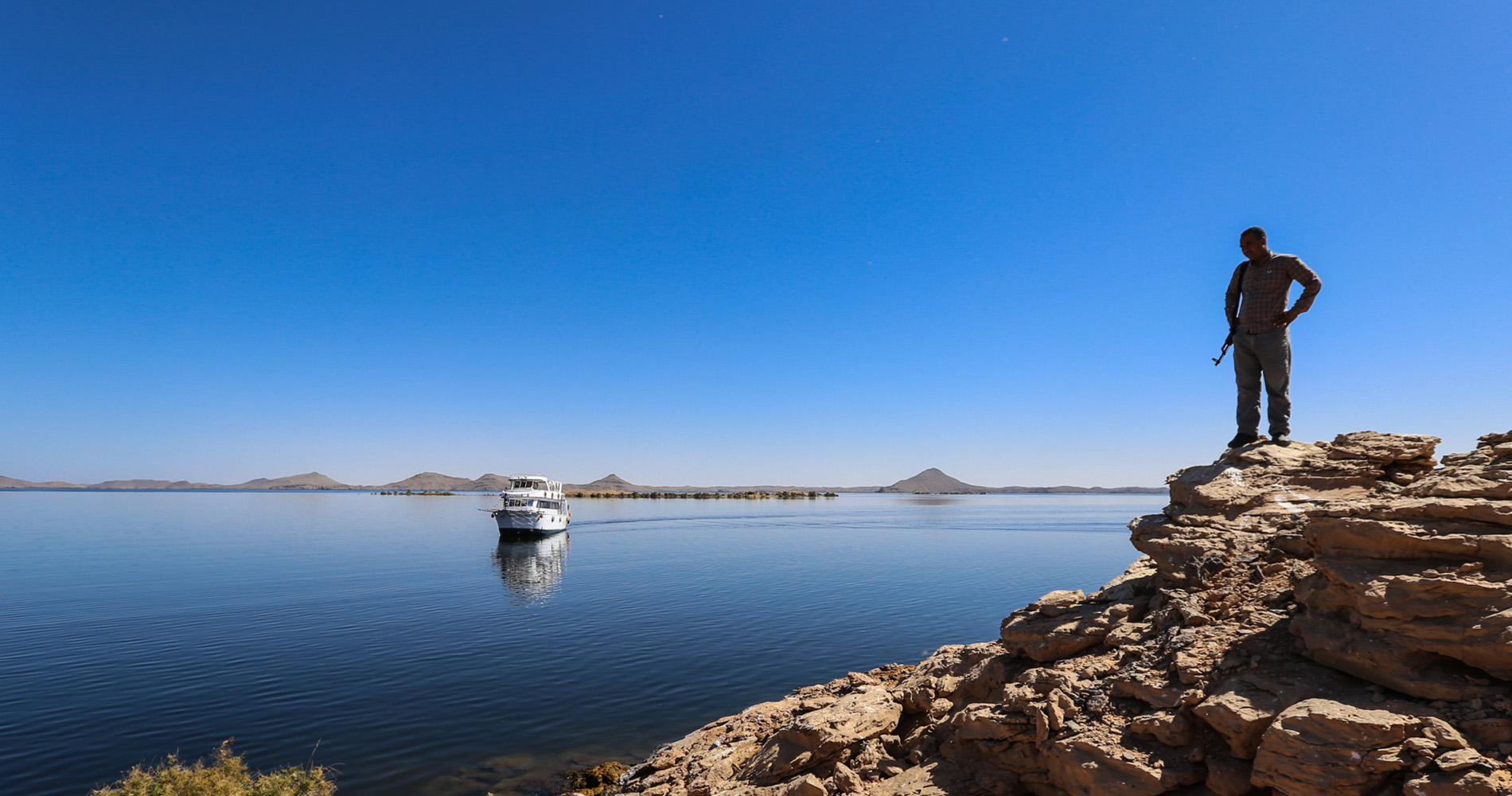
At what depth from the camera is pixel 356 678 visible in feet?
66.0

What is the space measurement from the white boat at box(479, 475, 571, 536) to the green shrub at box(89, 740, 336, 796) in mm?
57405

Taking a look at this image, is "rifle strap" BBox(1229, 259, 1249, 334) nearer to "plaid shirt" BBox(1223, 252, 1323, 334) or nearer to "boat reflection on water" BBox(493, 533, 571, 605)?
"plaid shirt" BBox(1223, 252, 1323, 334)

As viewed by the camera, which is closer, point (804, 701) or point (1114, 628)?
point (1114, 628)

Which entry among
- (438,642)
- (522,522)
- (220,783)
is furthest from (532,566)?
(220,783)

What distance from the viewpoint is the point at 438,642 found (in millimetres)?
25297

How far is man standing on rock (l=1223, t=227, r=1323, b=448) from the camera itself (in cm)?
970

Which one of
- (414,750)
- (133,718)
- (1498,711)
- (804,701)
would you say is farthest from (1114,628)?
(133,718)

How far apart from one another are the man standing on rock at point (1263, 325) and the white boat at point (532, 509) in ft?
216

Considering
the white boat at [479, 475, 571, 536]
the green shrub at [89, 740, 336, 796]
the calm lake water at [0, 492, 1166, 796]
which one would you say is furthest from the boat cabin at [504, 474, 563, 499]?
the green shrub at [89, 740, 336, 796]

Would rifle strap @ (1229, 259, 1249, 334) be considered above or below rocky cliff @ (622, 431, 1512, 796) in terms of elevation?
above

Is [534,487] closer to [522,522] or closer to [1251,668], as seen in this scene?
[522,522]

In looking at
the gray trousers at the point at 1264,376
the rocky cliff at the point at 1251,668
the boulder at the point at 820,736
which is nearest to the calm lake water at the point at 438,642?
the boulder at the point at 820,736

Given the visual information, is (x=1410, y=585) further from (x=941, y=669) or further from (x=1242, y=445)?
(x=941, y=669)

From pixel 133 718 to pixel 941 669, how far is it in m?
20.4
